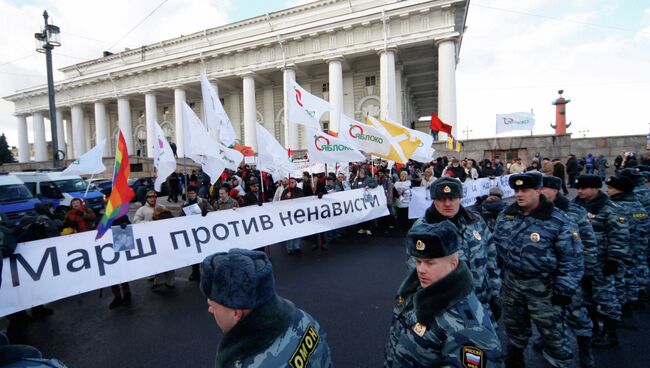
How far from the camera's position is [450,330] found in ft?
→ 5.20

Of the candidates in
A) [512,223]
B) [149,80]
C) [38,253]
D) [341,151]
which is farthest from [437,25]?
[149,80]

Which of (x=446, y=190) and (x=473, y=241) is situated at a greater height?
(x=446, y=190)

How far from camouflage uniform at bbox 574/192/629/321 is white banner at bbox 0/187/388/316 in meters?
4.77

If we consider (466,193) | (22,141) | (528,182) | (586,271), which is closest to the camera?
(528,182)

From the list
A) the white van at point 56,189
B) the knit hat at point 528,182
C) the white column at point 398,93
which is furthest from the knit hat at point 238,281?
the white column at point 398,93

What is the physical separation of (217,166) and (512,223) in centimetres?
508

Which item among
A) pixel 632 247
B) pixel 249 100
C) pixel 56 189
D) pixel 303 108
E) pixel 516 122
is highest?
pixel 249 100

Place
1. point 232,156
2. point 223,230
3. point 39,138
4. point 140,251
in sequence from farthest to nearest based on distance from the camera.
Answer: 1. point 39,138
2. point 232,156
3. point 223,230
4. point 140,251

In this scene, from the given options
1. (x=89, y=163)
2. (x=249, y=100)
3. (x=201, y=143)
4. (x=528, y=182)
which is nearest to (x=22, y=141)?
(x=249, y=100)

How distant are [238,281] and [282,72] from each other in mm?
31554

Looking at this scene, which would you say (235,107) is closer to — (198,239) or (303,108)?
(303,108)

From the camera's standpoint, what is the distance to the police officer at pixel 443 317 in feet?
5.08

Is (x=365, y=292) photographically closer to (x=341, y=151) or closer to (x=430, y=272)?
(x=341, y=151)

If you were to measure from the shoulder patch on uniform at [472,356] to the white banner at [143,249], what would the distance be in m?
4.67
